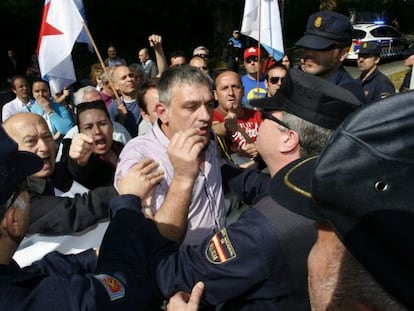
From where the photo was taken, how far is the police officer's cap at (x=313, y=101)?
68.7 inches

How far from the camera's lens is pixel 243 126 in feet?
13.6

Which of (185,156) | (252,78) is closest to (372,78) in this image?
(252,78)

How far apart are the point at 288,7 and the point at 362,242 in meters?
31.4

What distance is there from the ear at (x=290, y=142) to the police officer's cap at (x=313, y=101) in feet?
0.28

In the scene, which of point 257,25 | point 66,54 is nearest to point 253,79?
point 257,25

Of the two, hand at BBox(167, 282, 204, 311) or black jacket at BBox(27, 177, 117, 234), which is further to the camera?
black jacket at BBox(27, 177, 117, 234)

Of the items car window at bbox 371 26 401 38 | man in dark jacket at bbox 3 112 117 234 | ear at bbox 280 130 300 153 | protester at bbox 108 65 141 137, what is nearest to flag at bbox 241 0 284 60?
protester at bbox 108 65 141 137

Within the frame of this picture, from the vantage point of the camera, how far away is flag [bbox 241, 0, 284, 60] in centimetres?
530

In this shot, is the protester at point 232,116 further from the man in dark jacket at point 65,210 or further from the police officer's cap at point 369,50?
the police officer's cap at point 369,50

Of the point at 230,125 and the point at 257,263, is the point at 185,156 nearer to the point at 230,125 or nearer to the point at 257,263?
the point at 257,263

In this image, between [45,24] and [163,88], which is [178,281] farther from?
[45,24]

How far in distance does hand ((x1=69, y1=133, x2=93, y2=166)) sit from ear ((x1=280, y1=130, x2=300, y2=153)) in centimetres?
114

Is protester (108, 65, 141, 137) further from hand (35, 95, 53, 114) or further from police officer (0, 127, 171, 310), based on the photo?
police officer (0, 127, 171, 310)

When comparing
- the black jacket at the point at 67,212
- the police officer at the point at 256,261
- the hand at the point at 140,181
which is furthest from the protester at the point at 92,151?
the police officer at the point at 256,261
